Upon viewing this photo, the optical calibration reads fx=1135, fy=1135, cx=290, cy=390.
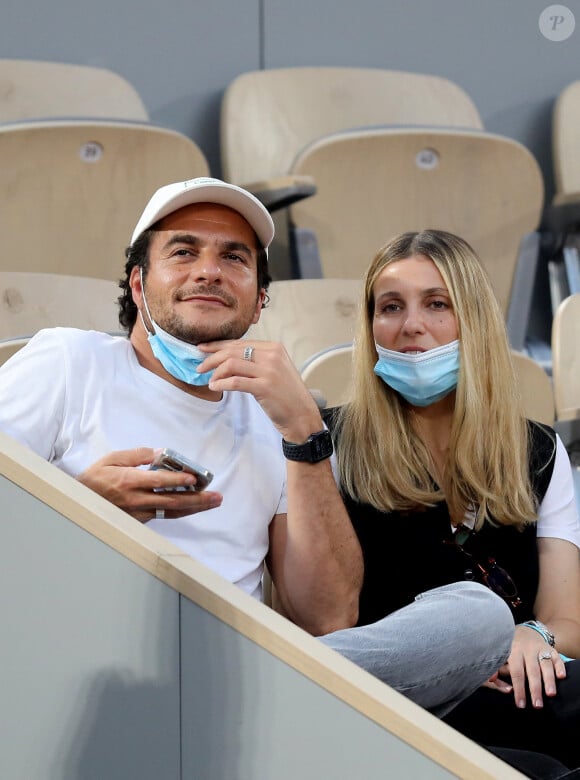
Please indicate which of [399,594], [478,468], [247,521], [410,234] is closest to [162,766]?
[247,521]

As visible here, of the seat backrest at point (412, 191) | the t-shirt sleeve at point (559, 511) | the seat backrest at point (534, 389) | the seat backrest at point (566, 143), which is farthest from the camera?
the seat backrest at point (566, 143)

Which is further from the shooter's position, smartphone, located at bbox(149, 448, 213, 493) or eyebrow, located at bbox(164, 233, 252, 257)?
eyebrow, located at bbox(164, 233, 252, 257)

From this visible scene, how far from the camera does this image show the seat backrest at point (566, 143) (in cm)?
268

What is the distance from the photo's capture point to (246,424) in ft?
3.96

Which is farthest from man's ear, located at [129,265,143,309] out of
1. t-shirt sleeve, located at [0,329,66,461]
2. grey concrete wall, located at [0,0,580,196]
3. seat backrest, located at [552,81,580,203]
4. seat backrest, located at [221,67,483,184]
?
seat backrest, located at [552,81,580,203]

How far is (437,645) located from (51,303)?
2.82 ft

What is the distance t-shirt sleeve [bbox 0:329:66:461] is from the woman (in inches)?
13.7

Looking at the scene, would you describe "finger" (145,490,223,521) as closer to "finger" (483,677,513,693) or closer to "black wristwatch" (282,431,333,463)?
"black wristwatch" (282,431,333,463)

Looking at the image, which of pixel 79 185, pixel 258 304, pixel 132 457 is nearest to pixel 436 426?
pixel 258 304

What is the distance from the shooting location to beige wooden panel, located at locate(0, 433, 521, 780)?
70cm

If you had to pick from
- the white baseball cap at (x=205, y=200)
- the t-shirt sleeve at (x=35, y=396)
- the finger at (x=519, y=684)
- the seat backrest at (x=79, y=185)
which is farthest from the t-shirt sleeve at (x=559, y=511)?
the seat backrest at (x=79, y=185)

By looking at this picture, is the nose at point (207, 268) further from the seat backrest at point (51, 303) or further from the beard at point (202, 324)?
the seat backrest at point (51, 303)

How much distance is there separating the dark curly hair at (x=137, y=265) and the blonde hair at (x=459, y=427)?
0.50 feet

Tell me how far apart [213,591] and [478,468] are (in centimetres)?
63
